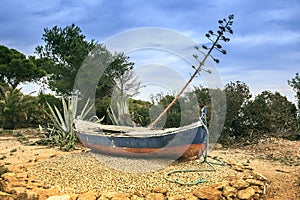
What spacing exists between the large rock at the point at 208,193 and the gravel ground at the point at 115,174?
6.0 inches

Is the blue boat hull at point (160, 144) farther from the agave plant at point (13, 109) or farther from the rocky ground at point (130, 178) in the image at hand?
the agave plant at point (13, 109)

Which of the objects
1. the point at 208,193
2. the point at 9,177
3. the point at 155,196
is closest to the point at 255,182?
the point at 208,193

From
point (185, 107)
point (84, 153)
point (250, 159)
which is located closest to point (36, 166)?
point (84, 153)

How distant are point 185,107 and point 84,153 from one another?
359 centimetres

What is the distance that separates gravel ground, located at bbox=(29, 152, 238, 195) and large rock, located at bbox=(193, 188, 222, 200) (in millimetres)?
153

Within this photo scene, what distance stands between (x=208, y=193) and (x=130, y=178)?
1123 millimetres

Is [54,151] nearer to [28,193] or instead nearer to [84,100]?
[28,193]

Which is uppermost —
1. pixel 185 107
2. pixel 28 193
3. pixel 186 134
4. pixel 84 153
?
pixel 185 107

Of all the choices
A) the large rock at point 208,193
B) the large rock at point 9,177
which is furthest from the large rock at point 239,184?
the large rock at point 9,177

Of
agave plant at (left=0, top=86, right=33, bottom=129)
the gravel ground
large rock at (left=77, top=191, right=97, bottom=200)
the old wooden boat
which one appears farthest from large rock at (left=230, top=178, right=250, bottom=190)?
agave plant at (left=0, top=86, right=33, bottom=129)

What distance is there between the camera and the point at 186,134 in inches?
203

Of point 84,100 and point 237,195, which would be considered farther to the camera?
point 84,100

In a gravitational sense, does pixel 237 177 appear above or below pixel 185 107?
below

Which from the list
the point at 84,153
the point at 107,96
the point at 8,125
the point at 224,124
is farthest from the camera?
the point at 107,96
